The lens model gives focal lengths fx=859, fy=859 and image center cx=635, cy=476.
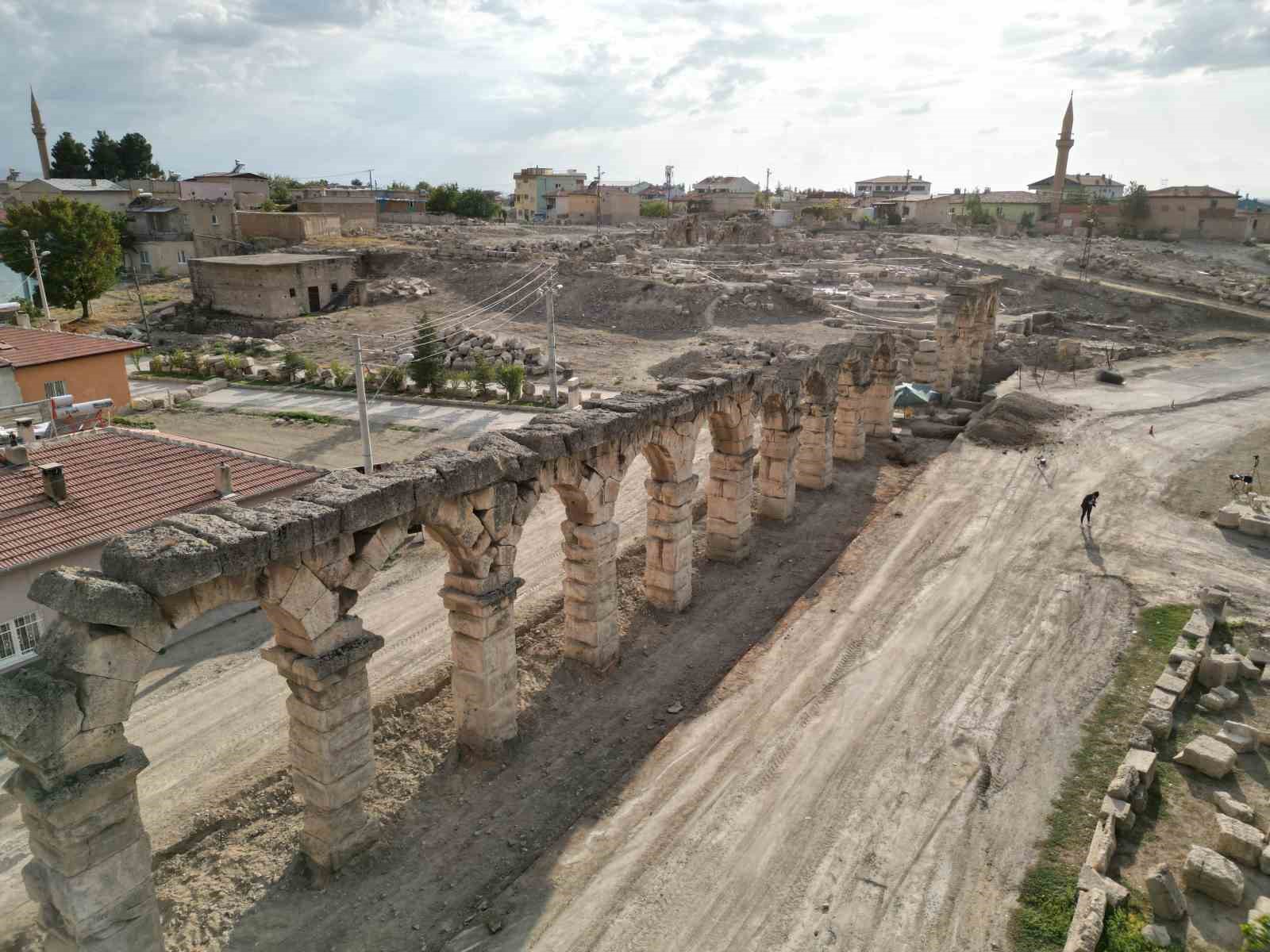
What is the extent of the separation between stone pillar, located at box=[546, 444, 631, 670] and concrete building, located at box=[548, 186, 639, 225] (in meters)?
77.4

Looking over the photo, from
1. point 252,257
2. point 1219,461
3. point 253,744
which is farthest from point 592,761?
point 252,257

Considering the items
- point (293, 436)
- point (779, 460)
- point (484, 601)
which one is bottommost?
point (293, 436)

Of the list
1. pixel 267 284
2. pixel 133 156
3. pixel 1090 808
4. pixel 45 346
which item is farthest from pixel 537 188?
pixel 1090 808

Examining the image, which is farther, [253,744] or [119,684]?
[253,744]

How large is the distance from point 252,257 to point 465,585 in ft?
158

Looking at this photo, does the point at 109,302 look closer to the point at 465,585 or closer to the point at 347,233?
the point at 347,233

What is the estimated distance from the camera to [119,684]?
7.66 m

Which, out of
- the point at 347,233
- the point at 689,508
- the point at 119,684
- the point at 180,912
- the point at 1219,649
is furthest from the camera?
the point at 347,233

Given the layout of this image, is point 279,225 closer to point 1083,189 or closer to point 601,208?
point 601,208

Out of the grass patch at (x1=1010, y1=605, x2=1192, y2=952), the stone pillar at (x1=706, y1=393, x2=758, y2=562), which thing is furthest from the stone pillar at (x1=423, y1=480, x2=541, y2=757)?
the grass patch at (x1=1010, y1=605, x2=1192, y2=952)

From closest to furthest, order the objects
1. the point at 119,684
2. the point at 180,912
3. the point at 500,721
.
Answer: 1. the point at 119,684
2. the point at 180,912
3. the point at 500,721

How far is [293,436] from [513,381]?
8.24m

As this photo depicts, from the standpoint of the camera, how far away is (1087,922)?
9.10 m

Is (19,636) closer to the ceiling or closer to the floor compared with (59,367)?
closer to the floor
